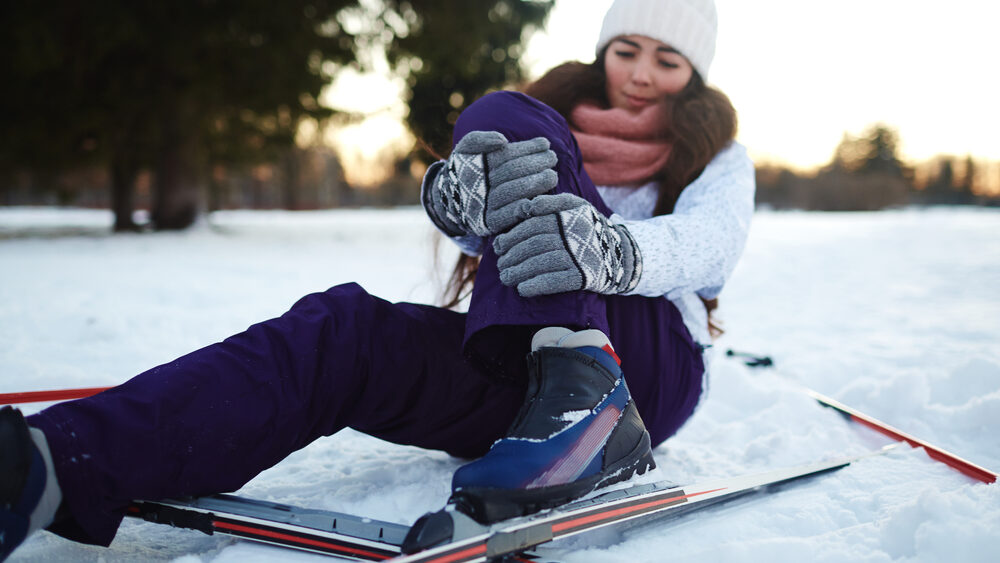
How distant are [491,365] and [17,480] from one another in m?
0.72

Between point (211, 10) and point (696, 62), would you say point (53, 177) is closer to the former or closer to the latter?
point (211, 10)

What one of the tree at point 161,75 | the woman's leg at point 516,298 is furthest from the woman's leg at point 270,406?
the tree at point 161,75

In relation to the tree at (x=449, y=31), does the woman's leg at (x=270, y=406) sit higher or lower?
lower

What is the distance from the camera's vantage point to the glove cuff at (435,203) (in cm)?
125

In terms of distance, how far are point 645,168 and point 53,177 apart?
10919 millimetres

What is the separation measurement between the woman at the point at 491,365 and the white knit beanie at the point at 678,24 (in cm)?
24

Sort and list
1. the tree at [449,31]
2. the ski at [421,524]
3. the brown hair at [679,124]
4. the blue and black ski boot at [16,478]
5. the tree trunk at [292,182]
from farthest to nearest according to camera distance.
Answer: the tree trunk at [292,182] → the tree at [449,31] → the brown hair at [679,124] → the ski at [421,524] → the blue and black ski boot at [16,478]

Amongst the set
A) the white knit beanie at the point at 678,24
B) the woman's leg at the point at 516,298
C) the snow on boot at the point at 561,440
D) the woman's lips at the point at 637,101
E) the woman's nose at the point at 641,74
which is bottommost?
the snow on boot at the point at 561,440

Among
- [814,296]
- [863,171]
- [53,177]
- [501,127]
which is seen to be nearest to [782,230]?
[814,296]

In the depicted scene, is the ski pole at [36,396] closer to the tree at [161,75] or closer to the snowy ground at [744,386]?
the snowy ground at [744,386]

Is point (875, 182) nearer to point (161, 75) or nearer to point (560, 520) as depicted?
point (161, 75)

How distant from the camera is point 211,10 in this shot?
7027mm

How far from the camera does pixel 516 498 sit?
850mm

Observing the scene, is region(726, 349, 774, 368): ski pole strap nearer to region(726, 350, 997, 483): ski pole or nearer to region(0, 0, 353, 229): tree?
→ region(726, 350, 997, 483): ski pole
